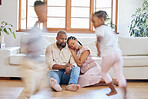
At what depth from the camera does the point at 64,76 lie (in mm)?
3953

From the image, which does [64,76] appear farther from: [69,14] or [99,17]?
[69,14]

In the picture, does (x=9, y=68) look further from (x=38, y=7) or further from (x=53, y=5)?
(x=38, y=7)

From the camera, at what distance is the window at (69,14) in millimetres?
5977

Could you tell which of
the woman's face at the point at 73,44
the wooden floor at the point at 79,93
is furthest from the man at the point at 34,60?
the woman's face at the point at 73,44

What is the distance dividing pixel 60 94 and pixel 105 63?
1281 mm

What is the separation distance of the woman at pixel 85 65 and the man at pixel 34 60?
1624 millimetres

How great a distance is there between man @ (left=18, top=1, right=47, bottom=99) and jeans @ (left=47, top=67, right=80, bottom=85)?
1361mm

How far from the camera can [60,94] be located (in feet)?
10.8

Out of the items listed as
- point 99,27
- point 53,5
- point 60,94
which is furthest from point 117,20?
point 99,27

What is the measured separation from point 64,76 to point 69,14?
7.87ft

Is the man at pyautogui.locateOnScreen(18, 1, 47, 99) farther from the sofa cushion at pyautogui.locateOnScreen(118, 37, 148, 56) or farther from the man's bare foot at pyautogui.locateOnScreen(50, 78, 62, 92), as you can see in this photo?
the sofa cushion at pyautogui.locateOnScreen(118, 37, 148, 56)

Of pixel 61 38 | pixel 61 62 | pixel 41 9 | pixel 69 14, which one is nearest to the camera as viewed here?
pixel 41 9

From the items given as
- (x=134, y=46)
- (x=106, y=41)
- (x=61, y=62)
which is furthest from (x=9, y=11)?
(x=106, y=41)

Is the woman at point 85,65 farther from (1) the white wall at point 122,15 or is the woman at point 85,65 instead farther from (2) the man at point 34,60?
(1) the white wall at point 122,15
